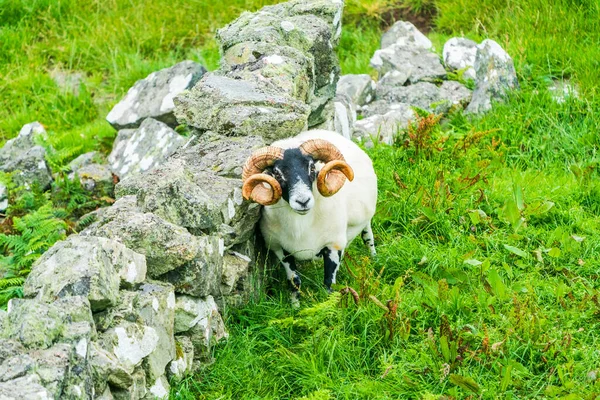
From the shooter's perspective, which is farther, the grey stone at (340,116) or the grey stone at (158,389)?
the grey stone at (340,116)

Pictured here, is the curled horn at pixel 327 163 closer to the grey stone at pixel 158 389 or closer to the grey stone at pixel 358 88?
the grey stone at pixel 158 389

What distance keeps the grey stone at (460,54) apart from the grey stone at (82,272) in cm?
776

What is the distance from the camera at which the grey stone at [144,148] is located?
10078mm

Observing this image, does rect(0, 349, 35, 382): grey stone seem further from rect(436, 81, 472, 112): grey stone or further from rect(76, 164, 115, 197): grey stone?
rect(436, 81, 472, 112): grey stone

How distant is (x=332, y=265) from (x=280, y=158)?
117 cm

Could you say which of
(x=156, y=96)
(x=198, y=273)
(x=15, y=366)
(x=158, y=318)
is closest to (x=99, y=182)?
(x=156, y=96)

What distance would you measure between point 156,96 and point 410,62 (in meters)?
3.60

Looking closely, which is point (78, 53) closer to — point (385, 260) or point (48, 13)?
point (48, 13)

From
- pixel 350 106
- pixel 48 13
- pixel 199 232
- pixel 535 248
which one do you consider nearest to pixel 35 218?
pixel 199 232

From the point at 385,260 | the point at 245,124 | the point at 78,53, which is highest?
the point at 245,124

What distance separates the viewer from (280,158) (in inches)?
254

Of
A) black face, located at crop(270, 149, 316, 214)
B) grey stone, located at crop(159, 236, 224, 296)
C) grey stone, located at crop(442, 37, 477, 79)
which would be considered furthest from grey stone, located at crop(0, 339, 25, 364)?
grey stone, located at crop(442, 37, 477, 79)

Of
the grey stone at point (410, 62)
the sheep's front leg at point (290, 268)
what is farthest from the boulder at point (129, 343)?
the grey stone at point (410, 62)

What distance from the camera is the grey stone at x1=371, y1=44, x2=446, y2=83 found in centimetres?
1167
